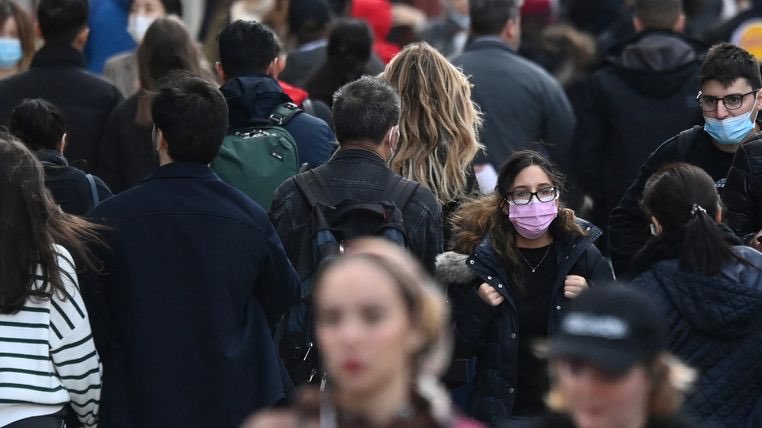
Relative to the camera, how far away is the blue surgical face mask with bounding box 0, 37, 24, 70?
9539mm

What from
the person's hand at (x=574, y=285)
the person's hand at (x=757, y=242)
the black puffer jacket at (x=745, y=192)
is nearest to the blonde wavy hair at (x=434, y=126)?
the person's hand at (x=574, y=285)

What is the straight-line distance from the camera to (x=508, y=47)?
30.8 feet

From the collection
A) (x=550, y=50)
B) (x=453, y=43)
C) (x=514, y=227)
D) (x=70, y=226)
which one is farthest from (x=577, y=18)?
(x=70, y=226)

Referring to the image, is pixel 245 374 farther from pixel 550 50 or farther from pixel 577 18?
pixel 577 18

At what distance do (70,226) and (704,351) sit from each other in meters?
2.29

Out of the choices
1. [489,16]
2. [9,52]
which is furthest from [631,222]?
[9,52]

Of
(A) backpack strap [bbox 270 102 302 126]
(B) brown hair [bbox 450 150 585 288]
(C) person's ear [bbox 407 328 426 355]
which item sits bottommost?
(B) brown hair [bbox 450 150 585 288]

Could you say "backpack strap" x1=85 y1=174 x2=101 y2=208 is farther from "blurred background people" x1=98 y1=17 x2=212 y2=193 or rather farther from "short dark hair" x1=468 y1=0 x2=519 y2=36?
"short dark hair" x1=468 y1=0 x2=519 y2=36

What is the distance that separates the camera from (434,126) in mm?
7156

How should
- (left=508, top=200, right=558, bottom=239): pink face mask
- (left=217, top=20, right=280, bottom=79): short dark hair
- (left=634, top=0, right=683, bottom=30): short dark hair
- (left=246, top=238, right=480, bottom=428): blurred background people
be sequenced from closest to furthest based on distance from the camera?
(left=246, top=238, right=480, bottom=428): blurred background people < (left=508, top=200, right=558, bottom=239): pink face mask < (left=217, top=20, right=280, bottom=79): short dark hair < (left=634, top=0, right=683, bottom=30): short dark hair

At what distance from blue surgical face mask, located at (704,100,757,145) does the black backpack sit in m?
1.42

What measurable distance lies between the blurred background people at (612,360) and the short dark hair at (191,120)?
2.43m

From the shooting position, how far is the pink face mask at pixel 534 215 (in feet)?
21.4

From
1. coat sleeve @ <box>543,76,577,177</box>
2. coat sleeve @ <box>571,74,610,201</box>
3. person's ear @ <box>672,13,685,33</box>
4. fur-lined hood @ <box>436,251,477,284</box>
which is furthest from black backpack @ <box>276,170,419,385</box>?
person's ear @ <box>672,13,685,33</box>
